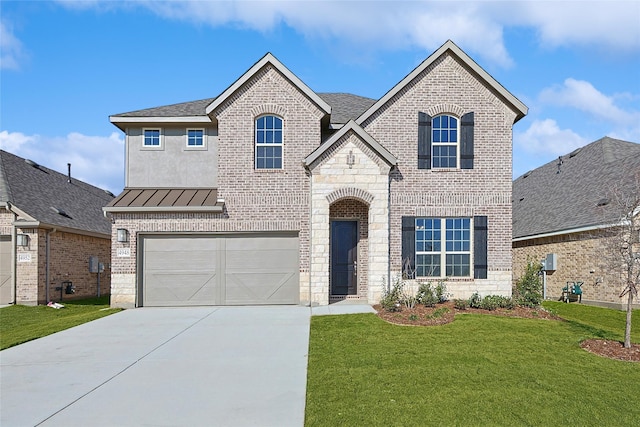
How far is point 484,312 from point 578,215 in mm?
8375

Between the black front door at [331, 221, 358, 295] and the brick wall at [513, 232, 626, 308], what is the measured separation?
25.5 feet

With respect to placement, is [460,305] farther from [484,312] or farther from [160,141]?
[160,141]

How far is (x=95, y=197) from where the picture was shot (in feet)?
82.6

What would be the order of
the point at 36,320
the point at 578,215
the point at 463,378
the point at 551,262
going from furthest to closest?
the point at 551,262 → the point at 578,215 → the point at 36,320 → the point at 463,378

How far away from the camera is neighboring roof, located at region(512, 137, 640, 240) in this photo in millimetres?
17906

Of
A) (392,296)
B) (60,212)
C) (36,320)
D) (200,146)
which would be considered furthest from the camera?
(60,212)

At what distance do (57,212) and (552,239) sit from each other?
20.3m

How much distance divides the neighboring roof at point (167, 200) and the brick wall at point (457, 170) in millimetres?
5537

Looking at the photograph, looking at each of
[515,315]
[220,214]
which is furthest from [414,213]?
[220,214]

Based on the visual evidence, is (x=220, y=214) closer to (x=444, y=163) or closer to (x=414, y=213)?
(x=414, y=213)

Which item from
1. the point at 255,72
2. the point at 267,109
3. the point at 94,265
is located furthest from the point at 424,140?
the point at 94,265

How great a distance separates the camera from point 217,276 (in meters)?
14.9

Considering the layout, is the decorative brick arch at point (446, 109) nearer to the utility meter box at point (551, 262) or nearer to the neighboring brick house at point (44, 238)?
the utility meter box at point (551, 262)

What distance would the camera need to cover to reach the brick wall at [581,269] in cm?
1623
